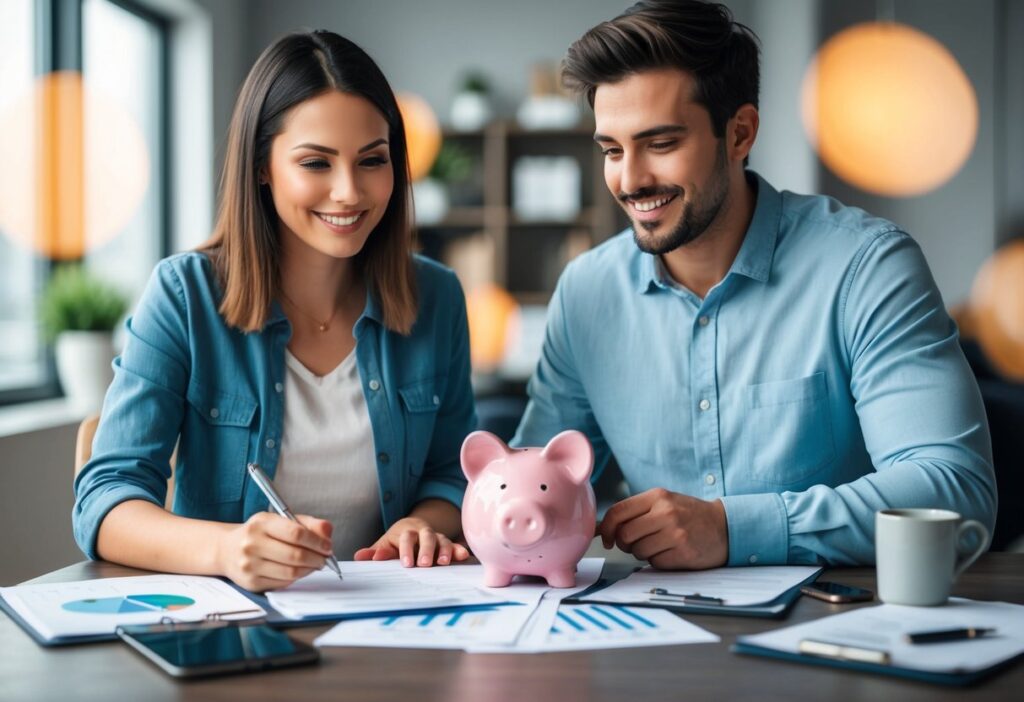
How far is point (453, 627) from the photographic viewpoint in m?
1.01

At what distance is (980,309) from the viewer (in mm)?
4934

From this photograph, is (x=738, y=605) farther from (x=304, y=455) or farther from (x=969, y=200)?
(x=969, y=200)

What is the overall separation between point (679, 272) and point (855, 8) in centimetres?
414

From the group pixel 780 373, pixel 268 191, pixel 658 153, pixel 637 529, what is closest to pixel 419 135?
pixel 268 191

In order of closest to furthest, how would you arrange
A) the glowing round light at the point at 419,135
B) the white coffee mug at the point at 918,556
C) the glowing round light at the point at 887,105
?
the white coffee mug at the point at 918,556, the glowing round light at the point at 887,105, the glowing round light at the point at 419,135

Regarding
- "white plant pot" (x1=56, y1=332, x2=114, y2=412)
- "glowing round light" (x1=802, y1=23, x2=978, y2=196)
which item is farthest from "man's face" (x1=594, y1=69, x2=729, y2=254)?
"white plant pot" (x1=56, y1=332, x2=114, y2=412)

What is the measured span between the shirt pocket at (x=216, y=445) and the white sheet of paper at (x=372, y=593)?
0.34m

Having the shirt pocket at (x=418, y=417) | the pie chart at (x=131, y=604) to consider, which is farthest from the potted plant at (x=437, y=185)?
the pie chart at (x=131, y=604)

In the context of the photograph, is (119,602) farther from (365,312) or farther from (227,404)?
(365,312)

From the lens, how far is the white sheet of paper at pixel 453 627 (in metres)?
0.96

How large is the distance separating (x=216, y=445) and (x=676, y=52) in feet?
2.87

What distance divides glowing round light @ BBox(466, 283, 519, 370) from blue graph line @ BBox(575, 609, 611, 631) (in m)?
4.41

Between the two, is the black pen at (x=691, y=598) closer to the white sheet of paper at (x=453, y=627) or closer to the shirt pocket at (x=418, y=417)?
the white sheet of paper at (x=453, y=627)

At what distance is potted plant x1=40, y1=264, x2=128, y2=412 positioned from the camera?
3525 millimetres
